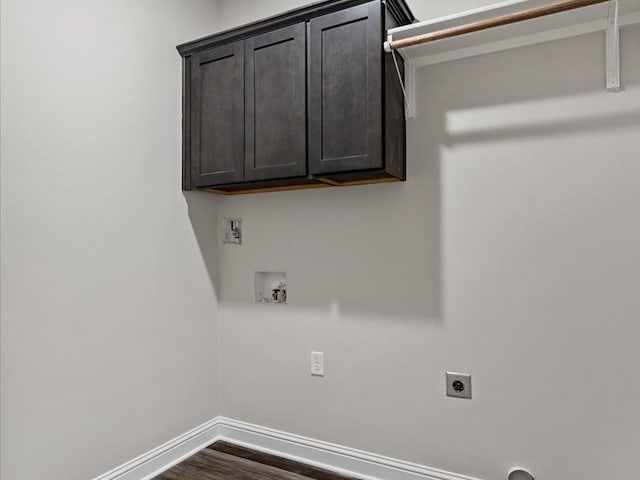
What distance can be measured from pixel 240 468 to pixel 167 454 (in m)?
0.37

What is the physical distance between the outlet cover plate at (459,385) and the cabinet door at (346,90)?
0.95 meters

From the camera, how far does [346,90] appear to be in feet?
5.64

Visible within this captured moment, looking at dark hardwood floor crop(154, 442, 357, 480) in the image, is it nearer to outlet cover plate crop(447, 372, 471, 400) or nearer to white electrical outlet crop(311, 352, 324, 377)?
white electrical outlet crop(311, 352, 324, 377)

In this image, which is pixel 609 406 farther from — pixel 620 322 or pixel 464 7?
pixel 464 7

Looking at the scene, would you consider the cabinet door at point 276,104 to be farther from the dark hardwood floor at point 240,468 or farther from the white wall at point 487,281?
the dark hardwood floor at point 240,468

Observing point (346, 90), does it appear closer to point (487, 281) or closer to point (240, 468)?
point (487, 281)

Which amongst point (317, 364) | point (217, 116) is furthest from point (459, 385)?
point (217, 116)

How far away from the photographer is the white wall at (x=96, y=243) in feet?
5.12

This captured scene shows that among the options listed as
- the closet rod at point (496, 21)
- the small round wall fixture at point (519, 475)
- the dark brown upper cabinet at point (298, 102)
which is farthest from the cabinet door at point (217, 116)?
the small round wall fixture at point (519, 475)

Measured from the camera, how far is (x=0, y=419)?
150cm

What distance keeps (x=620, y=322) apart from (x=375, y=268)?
953 millimetres

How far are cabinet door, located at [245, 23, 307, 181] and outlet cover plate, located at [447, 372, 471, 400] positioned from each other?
3.54 ft

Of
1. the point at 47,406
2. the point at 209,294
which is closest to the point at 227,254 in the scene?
the point at 209,294

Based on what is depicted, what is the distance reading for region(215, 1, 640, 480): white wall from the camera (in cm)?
157
